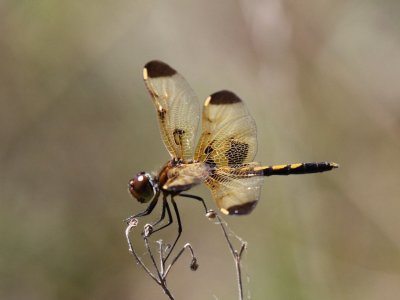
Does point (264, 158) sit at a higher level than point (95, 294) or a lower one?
higher

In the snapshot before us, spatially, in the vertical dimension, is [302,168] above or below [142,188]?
below

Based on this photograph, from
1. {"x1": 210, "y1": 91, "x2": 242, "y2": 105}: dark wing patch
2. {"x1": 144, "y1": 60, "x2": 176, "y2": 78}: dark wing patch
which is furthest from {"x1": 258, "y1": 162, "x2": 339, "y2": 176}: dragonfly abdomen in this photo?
{"x1": 144, "y1": 60, "x2": 176, "y2": 78}: dark wing patch

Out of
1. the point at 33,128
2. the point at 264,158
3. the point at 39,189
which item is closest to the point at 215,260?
the point at 264,158

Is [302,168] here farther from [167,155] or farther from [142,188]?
[167,155]

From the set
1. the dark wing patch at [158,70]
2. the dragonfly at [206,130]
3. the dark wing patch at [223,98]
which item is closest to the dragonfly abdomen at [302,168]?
the dragonfly at [206,130]

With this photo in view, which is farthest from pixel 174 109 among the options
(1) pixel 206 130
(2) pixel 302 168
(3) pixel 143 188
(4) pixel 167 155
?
(4) pixel 167 155

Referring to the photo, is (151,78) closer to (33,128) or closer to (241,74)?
(33,128)
